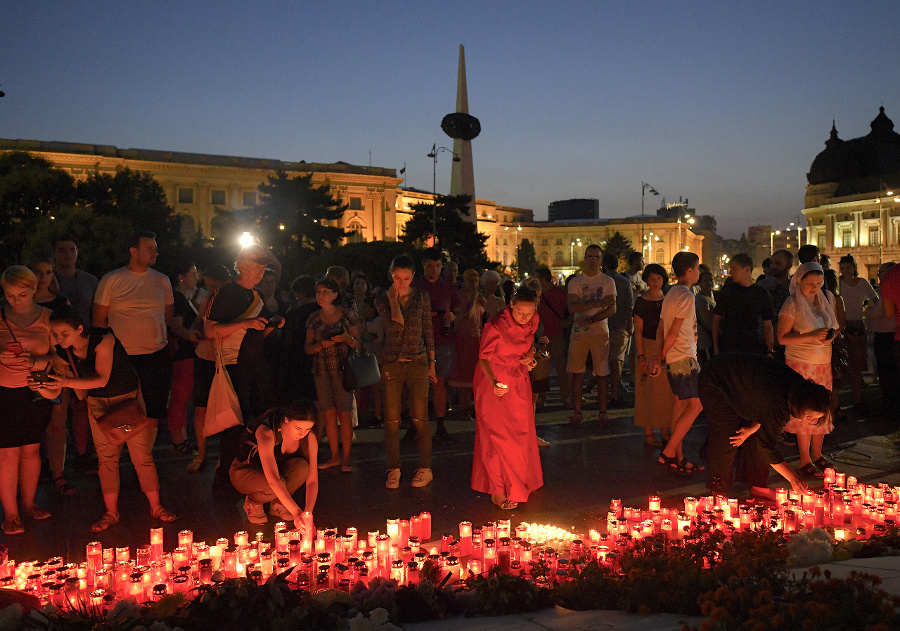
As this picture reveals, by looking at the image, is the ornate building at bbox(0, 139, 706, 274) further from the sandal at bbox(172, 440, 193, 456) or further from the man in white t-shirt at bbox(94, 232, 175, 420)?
the man in white t-shirt at bbox(94, 232, 175, 420)

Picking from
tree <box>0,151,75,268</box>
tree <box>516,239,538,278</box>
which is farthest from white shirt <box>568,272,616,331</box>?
tree <box>516,239,538,278</box>

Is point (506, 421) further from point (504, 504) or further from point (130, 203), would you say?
point (130, 203)

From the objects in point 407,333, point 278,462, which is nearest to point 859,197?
point 407,333

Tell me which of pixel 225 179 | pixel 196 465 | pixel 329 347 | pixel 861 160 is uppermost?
pixel 861 160

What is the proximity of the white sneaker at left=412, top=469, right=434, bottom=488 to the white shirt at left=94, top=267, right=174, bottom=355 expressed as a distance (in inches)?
97.7

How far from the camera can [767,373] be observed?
16.4ft

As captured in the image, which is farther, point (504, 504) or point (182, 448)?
point (182, 448)

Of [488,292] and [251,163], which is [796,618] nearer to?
[488,292]

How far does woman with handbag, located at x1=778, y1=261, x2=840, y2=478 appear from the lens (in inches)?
254

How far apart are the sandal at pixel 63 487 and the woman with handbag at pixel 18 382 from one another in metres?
0.73

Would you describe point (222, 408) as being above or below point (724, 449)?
above

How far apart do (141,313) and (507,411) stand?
320cm

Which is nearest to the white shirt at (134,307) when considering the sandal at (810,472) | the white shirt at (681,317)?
the white shirt at (681,317)

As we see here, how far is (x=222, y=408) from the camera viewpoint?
584cm
